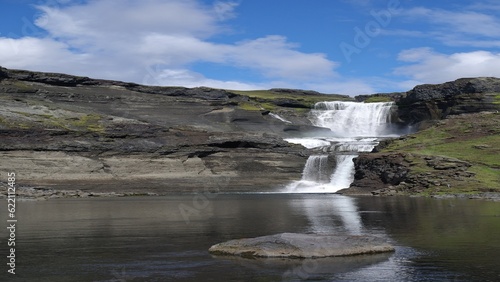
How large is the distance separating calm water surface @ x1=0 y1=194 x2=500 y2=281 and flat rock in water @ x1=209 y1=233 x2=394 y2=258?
769mm

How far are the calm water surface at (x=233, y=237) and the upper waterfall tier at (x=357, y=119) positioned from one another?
11265 cm

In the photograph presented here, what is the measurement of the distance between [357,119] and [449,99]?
97.5ft

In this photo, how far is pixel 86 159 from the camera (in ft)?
359

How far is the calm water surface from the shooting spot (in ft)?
84.9

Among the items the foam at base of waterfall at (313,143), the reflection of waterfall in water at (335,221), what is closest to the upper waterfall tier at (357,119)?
the foam at base of waterfall at (313,143)

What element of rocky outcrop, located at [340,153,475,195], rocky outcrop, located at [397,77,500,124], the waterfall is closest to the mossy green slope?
rocky outcrop, located at [340,153,475,195]

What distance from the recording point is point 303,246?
29.9m

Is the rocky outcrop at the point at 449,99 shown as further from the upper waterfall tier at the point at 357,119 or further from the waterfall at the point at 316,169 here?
the waterfall at the point at 316,169

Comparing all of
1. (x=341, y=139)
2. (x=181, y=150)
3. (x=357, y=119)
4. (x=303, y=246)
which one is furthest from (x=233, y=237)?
(x=357, y=119)

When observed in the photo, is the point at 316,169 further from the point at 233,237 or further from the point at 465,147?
the point at 233,237

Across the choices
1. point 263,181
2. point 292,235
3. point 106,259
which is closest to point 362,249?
point 292,235

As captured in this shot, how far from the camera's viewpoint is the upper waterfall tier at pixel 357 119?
558 feet

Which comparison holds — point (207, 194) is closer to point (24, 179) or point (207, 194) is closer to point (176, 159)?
point (176, 159)

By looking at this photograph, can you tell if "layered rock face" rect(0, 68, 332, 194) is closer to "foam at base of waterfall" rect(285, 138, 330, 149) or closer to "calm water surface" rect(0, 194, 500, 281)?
"foam at base of waterfall" rect(285, 138, 330, 149)
